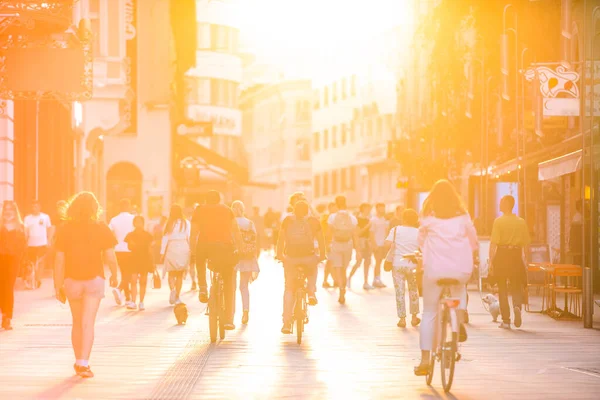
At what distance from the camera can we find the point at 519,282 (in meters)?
18.7

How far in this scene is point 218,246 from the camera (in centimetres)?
1708

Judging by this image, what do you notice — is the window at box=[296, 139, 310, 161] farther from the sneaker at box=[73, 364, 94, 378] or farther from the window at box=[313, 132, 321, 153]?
the sneaker at box=[73, 364, 94, 378]

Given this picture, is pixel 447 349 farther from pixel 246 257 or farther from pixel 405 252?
pixel 405 252

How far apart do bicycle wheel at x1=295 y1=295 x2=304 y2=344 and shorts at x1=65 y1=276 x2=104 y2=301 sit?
389 cm

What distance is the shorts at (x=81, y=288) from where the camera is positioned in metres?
12.9

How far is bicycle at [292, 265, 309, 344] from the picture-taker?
16.4 meters

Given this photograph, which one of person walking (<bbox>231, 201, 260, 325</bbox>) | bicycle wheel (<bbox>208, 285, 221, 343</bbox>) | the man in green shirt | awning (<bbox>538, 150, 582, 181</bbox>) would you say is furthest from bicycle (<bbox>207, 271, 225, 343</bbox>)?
awning (<bbox>538, 150, 582, 181</bbox>)

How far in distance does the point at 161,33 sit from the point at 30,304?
30.7m

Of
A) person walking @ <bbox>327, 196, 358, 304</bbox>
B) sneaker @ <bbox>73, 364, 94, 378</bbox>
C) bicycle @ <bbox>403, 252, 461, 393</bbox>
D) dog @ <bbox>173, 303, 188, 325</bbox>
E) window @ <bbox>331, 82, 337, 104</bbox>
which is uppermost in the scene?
window @ <bbox>331, 82, 337, 104</bbox>

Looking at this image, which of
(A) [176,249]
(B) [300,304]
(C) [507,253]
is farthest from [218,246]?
(A) [176,249]

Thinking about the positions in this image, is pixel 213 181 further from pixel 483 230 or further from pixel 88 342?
pixel 88 342

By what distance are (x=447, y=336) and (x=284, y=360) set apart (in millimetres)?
2910

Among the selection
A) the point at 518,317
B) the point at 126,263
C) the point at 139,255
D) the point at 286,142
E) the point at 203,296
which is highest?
the point at 286,142

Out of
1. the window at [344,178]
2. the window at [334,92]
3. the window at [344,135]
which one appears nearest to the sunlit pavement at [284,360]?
the window at [344,178]
